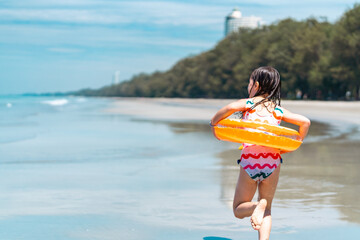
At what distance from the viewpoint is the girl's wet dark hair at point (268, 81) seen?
12.6 ft

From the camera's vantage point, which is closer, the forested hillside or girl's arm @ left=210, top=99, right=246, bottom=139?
girl's arm @ left=210, top=99, right=246, bottom=139

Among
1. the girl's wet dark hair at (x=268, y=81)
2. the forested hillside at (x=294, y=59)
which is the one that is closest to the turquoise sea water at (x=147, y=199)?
the girl's wet dark hair at (x=268, y=81)

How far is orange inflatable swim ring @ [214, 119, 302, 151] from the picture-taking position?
364 centimetres

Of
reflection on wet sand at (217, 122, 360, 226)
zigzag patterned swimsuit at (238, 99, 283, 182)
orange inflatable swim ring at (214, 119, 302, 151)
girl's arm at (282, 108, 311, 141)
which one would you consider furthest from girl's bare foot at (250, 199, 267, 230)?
reflection on wet sand at (217, 122, 360, 226)

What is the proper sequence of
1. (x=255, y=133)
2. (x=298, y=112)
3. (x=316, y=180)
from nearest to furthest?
1. (x=255, y=133)
2. (x=316, y=180)
3. (x=298, y=112)

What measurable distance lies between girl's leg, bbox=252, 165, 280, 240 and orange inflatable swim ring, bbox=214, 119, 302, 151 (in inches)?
9.1

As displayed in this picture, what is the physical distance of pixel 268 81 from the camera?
3.85m

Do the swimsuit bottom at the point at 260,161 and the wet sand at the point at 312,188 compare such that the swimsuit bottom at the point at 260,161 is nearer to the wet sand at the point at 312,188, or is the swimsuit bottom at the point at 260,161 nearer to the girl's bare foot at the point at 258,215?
the girl's bare foot at the point at 258,215

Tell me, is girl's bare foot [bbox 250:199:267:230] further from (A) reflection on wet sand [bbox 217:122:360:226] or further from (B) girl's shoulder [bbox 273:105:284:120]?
(A) reflection on wet sand [bbox 217:122:360:226]

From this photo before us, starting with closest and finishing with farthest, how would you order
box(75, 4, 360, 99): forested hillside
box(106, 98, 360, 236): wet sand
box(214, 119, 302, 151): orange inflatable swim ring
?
box(214, 119, 302, 151): orange inflatable swim ring, box(106, 98, 360, 236): wet sand, box(75, 4, 360, 99): forested hillside

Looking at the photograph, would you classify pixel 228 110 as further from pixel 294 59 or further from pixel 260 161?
pixel 294 59

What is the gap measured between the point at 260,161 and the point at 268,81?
54cm

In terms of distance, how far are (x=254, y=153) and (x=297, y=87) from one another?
69.6 m

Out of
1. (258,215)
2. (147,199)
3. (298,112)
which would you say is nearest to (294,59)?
(298,112)
